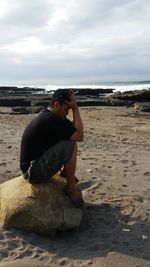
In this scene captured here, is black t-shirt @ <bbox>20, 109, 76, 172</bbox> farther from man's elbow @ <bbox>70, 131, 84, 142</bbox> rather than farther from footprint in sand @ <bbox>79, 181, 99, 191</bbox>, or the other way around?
footprint in sand @ <bbox>79, 181, 99, 191</bbox>

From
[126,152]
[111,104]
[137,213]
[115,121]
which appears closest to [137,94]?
[111,104]

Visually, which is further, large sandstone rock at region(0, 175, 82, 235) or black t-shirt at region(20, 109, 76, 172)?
black t-shirt at region(20, 109, 76, 172)

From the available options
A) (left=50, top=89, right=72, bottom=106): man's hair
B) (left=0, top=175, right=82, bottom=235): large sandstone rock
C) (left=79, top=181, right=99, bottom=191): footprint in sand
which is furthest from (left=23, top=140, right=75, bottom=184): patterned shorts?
(left=79, top=181, right=99, bottom=191): footprint in sand

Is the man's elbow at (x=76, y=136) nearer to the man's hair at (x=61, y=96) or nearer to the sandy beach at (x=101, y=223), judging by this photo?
the man's hair at (x=61, y=96)

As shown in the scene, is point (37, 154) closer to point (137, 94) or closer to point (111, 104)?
point (111, 104)

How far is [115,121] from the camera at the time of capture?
1655 cm

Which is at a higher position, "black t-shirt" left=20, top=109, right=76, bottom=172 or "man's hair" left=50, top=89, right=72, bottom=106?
"man's hair" left=50, top=89, right=72, bottom=106

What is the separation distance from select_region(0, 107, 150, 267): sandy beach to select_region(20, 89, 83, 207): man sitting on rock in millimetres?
434

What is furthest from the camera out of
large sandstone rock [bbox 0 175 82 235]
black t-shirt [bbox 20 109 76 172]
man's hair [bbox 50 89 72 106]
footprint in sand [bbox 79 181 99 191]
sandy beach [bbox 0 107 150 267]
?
footprint in sand [bbox 79 181 99 191]

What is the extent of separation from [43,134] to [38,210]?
82cm

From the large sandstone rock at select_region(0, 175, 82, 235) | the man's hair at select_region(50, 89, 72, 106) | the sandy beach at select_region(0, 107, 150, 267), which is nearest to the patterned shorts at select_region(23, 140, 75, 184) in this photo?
the large sandstone rock at select_region(0, 175, 82, 235)

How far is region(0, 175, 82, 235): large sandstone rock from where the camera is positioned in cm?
473

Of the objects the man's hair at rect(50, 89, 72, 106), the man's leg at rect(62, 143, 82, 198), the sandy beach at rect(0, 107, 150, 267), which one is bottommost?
the sandy beach at rect(0, 107, 150, 267)

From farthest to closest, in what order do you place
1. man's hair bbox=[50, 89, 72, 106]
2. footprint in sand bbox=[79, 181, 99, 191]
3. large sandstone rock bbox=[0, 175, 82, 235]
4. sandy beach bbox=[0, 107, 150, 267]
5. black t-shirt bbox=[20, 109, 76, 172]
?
footprint in sand bbox=[79, 181, 99, 191] < man's hair bbox=[50, 89, 72, 106] < black t-shirt bbox=[20, 109, 76, 172] < large sandstone rock bbox=[0, 175, 82, 235] < sandy beach bbox=[0, 107, 150, 267]
